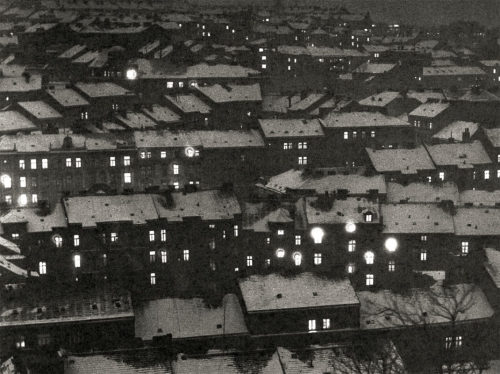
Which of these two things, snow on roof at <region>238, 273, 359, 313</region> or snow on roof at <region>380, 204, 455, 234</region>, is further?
snow on roof at <region>380, 204, 455, 234</region>

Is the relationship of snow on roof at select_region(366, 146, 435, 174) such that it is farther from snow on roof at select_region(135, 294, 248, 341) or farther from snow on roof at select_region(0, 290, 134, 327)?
snow on roof at select_region(0, 290, 134, 327)

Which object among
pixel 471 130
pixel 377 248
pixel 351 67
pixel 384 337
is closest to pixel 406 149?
pixel 471 130

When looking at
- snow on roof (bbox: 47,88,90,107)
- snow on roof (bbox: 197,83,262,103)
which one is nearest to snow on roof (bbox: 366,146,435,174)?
snow on roof (bbox: 197,83,262,103)

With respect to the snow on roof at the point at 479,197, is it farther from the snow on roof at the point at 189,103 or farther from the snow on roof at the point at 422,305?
the snow on roof at the point at 189,103

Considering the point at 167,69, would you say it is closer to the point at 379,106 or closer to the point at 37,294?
the point at 379,106

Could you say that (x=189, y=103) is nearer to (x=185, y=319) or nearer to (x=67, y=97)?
(x=67, y=97)

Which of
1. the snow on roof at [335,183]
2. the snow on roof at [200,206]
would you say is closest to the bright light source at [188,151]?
the snow on roof at [335,183]
